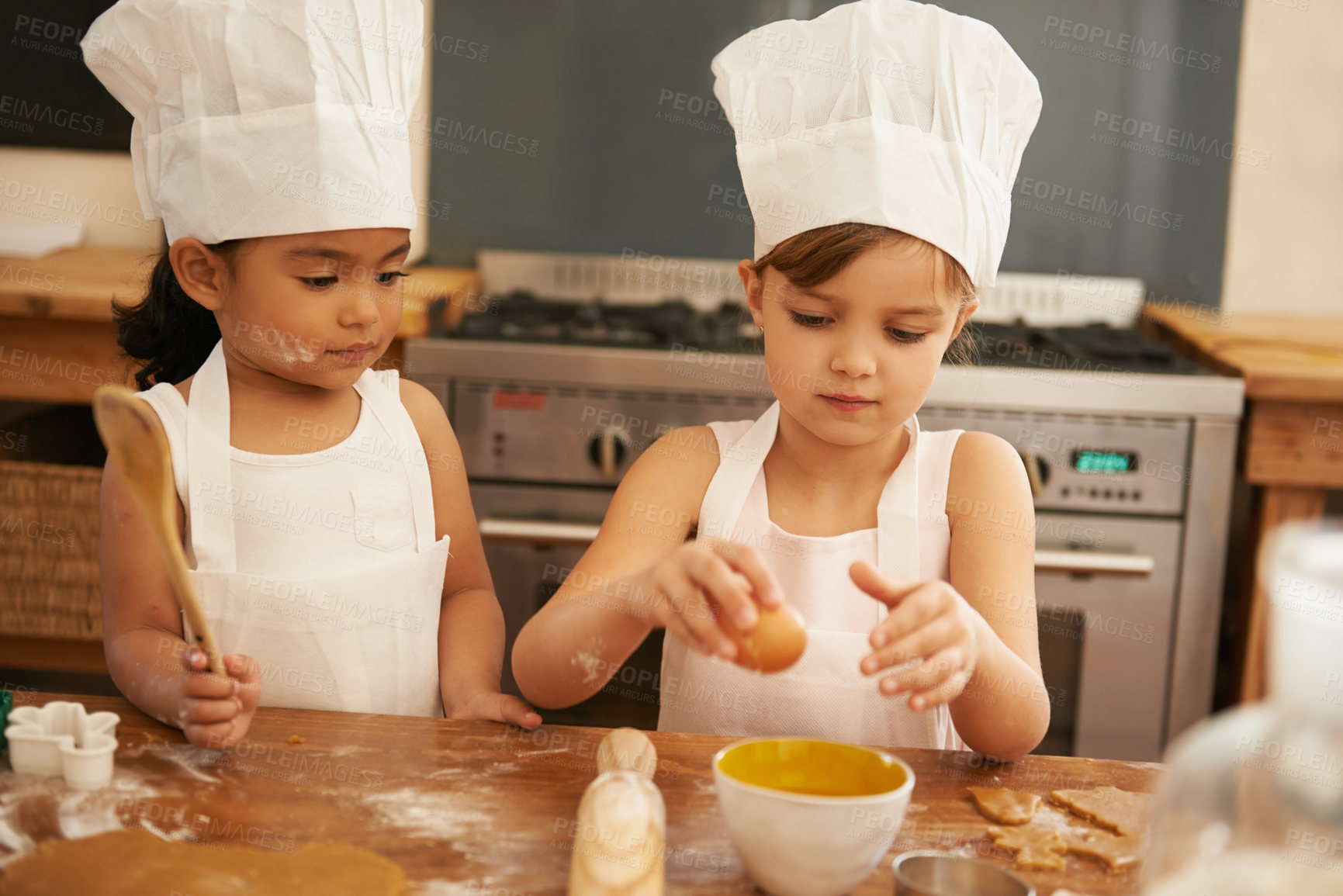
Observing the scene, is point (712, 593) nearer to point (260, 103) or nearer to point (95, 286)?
point (260, 103)

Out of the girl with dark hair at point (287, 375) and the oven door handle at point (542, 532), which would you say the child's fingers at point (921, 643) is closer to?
the girl with dark hair at point (287, 375)

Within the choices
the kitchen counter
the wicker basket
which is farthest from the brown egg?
the wicker basket

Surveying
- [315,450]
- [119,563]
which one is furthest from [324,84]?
[119,563]

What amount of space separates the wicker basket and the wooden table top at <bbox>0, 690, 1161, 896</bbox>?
1.25 m

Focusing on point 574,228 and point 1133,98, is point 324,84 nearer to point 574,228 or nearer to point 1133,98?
point 574,228

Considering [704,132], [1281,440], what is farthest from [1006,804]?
[704,132]

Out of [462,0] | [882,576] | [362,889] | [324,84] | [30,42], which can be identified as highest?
[462,0]

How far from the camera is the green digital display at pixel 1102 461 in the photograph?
1.89 m

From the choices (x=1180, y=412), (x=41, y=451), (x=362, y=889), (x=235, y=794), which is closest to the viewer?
(x=362, y=889)

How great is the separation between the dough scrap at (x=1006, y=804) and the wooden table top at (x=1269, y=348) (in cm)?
129

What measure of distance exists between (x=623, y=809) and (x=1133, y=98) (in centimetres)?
219

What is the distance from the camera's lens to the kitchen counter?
1.80 metres

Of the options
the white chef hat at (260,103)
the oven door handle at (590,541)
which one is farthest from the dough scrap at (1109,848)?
the oven door handle at (590,541)

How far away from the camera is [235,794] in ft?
2.44
